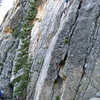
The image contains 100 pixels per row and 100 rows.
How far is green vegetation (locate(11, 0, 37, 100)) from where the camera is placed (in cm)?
2799

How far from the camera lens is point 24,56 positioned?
3241cm

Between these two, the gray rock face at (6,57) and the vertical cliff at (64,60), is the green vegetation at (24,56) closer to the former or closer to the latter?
the vertical cliff at (64,60)

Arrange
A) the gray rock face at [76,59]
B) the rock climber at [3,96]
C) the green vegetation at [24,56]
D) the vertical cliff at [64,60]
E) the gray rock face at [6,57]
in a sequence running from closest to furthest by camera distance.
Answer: the gray rock face at [76,59], the vertical cliff at [64,60], the green vegetation at [24,56], the rock climber at [3,96], the gray rock face at [6,57]

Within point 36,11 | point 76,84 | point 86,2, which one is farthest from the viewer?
point 36,11

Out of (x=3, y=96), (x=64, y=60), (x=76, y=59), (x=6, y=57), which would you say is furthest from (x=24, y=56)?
(x=76, y=59)

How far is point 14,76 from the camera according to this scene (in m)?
31.7

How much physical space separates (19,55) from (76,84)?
1482cm

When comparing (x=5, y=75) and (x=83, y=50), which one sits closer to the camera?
(x=83, y=50)

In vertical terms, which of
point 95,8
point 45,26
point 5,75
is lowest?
point 5,75

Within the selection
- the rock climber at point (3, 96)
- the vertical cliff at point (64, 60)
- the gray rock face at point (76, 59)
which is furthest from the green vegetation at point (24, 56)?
the gray rock face at point (76, 59)

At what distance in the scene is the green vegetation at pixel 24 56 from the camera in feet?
91.8

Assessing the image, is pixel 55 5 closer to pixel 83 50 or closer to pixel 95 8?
pixel 95 8

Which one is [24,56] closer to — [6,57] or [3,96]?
[3,96]

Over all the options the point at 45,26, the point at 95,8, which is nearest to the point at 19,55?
the point at 45,26
